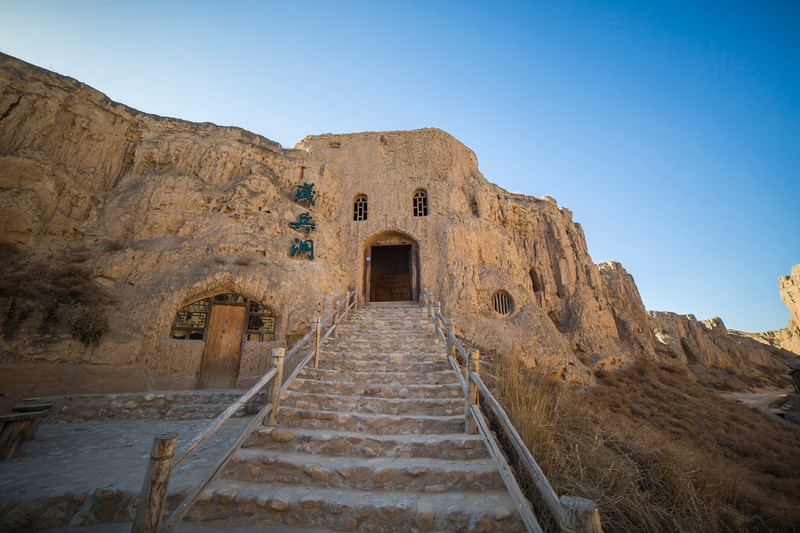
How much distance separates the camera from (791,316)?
100 ft

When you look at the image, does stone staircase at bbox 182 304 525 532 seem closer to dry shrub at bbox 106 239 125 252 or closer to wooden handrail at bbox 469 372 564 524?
wooden handrail at bbox 469 372 564 524

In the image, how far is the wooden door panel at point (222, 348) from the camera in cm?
904

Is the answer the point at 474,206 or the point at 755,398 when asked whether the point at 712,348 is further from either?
the point at 474,206

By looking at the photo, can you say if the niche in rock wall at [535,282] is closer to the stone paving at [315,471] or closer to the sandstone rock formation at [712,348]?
the sandstone rock formation at [712,348]

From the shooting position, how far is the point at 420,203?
48.1 ft

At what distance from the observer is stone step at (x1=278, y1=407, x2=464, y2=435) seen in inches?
182

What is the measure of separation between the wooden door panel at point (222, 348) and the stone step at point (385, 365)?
4.02 metres

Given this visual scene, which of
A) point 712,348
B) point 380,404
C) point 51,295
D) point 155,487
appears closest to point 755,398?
point 712,348

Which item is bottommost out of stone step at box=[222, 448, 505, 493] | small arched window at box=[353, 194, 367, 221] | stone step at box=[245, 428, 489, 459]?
stone step at box=[222, 448, 505, 493]

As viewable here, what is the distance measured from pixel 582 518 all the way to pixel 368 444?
290cm

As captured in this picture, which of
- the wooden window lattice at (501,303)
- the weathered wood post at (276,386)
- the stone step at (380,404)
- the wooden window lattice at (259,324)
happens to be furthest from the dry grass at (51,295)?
the wooden window lattice at (501,303)

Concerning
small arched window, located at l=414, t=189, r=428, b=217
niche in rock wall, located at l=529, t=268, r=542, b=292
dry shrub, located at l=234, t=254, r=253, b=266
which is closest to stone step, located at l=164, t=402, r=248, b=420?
dry shrub, located at l=234, t=254, r=253, b=266

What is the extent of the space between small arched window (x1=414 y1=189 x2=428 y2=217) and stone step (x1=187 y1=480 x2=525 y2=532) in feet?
39.9

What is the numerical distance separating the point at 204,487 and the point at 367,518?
5.67 ft
